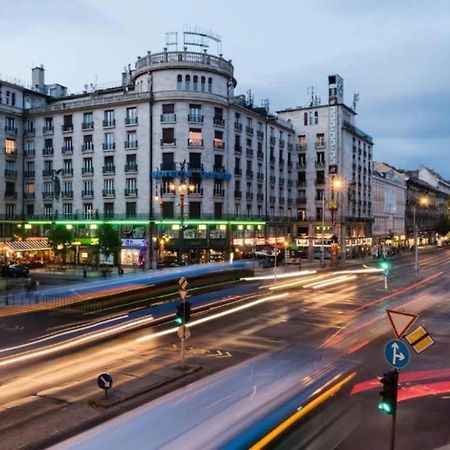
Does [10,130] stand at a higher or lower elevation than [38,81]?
lower

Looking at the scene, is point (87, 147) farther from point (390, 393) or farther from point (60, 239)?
point (390, 393)

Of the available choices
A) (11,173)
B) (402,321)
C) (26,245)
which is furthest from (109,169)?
(402,321)

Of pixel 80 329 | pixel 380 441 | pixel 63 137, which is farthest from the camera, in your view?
pixel 63 137

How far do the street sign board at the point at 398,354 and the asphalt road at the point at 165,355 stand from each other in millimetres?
2551

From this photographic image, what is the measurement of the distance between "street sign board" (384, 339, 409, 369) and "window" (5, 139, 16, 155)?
62841 mm

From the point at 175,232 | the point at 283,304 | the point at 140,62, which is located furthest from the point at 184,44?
the point at 283,304

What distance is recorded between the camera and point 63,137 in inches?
2495

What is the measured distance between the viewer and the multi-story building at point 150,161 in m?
56.9

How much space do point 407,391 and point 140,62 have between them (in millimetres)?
53074

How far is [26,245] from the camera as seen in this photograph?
58.4 metres

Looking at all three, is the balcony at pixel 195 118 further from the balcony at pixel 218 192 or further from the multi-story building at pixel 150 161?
the balcony at pixel 218 192

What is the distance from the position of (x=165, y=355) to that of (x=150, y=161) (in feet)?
133

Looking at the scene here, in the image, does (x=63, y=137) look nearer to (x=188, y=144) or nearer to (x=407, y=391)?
(x=188, y=144)

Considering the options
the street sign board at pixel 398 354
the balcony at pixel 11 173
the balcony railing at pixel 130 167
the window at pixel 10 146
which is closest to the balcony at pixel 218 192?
the balcony railing at pixel 130 167
